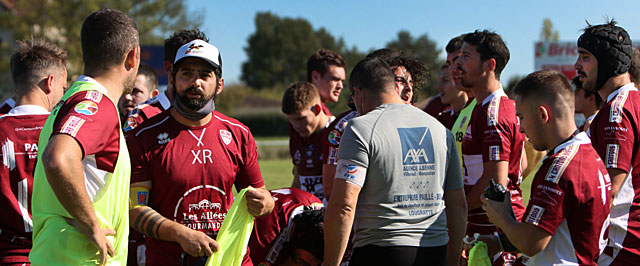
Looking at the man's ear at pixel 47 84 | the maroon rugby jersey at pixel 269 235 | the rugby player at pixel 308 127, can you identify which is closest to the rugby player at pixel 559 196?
the maroon rugby jersey at pixel 269 235

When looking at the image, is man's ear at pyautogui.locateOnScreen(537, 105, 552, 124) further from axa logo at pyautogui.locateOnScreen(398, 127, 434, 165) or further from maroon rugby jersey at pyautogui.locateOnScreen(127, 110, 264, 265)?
maroon rugby jersey at pyautogui.locateOnScreen(127, 110, 264, 265)

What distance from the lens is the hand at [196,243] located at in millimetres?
3660

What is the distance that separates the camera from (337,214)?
3.66 m

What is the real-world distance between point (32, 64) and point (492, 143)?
366cm

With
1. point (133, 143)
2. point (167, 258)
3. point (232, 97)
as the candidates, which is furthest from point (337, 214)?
point (232, 97)

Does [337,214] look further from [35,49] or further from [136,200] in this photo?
[35,49]

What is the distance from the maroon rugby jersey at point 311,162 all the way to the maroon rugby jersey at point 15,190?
2.96 metres

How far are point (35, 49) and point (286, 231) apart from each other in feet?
8.09

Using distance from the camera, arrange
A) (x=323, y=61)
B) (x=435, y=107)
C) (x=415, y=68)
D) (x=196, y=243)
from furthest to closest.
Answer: (x=435, y=107), (x=323, y=61), (x=415, y=68), (x=196, y=243)

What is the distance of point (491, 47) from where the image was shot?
525 cm

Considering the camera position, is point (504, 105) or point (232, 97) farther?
point (232, 97)

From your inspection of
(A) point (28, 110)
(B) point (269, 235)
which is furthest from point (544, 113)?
(A) point (28, 110)

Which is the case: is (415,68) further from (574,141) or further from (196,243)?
(196,243)

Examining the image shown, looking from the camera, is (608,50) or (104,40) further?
(608,50)
